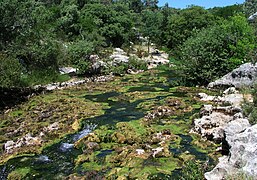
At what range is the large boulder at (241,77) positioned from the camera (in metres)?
26.3

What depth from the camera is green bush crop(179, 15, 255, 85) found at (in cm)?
2994

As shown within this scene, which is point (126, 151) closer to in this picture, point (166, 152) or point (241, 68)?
point (166, 152)

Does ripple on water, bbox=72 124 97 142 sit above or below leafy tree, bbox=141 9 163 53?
below

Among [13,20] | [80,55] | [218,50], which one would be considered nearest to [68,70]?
[80,55]

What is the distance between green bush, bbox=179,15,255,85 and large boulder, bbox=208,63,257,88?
7.82ft

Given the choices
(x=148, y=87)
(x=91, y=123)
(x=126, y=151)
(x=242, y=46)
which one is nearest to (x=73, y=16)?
(x=148, y=87)

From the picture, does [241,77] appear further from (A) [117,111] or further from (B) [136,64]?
(B) [136,64]

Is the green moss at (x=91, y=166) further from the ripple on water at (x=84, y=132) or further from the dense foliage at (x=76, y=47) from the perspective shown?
the dense foliage at (x=76, y=47)

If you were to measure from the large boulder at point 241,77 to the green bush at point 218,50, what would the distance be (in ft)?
7.82

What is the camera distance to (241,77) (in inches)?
1062

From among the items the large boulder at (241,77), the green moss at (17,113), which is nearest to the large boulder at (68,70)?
the green moss at (17,113)

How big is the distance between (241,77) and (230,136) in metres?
15.5

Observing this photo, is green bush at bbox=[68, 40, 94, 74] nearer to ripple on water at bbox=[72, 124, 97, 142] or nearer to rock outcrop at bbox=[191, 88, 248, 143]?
ripple on water at bbox=[72, 124, 97, 142]

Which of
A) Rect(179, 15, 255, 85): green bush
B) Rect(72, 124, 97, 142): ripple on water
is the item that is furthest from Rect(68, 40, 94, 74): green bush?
Rect(72, 124, 97, 142): ripple on water
